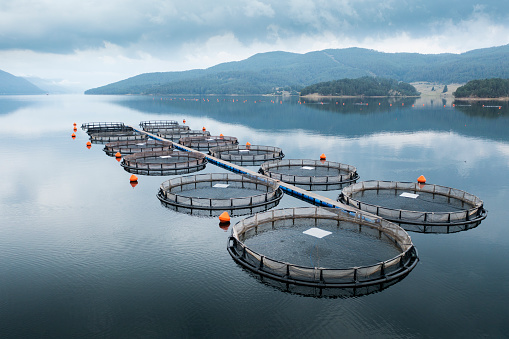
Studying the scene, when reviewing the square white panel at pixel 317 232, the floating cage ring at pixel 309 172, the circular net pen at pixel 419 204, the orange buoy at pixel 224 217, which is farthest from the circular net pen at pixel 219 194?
the circular net pen at pixel 419 204

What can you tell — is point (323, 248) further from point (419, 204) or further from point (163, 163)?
point (163, 163)

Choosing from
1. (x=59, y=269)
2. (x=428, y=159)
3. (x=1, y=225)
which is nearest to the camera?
(x=59, y=269)

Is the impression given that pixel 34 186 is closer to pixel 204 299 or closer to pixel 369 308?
pixel 204 299

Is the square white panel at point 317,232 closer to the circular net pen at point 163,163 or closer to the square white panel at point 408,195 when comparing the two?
the square white panel at point 408,195

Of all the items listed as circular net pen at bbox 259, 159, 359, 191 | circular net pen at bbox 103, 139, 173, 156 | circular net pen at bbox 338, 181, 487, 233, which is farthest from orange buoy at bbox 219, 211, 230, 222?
circular net pen at bbox 103, 139, 173, 156

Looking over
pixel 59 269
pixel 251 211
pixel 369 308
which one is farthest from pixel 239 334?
pixel 251 211
